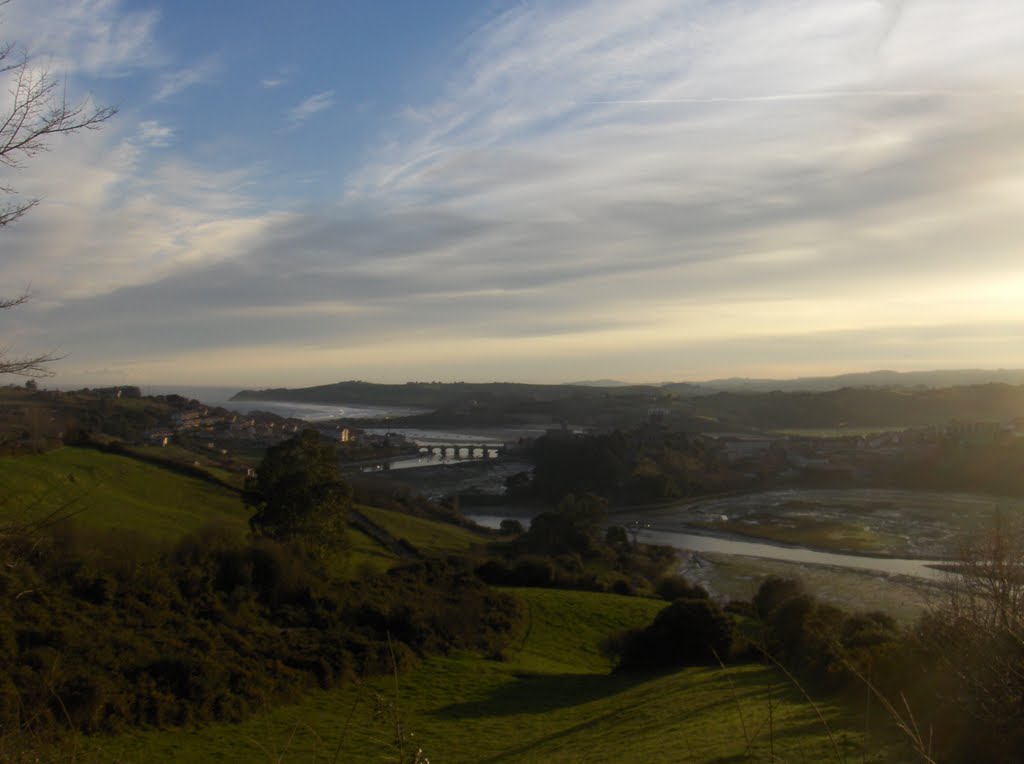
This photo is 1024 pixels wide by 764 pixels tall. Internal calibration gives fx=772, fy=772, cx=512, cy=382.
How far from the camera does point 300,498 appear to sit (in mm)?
22750

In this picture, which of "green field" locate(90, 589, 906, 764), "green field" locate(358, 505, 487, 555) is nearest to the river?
"green field" locate(358, 505, 487, 555)

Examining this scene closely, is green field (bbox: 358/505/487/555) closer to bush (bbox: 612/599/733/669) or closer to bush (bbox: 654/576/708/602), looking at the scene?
bush (bbox: 654/576/708/602)

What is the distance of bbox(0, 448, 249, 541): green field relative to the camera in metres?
23.9

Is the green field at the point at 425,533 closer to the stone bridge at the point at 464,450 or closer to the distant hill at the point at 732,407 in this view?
the stone bridge at the point at 464,450

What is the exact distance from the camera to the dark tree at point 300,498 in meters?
22.6

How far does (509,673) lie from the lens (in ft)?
52.4

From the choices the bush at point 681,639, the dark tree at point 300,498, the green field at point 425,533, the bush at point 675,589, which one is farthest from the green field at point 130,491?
the bush at point 675,589

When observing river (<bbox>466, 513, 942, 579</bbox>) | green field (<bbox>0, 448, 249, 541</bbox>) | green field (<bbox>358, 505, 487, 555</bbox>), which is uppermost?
green field (<bbox>0, 448, 249, 541</bbox>)

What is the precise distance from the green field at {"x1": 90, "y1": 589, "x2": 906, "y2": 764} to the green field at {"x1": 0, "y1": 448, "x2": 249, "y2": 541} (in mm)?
11476

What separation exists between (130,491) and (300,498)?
1132 centimetres

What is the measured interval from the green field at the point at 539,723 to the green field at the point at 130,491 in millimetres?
11476

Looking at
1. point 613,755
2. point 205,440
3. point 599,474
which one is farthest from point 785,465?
point 613,755

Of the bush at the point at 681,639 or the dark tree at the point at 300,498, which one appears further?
the dark tree at the point at 300,498

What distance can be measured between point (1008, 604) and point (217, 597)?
14979mm
